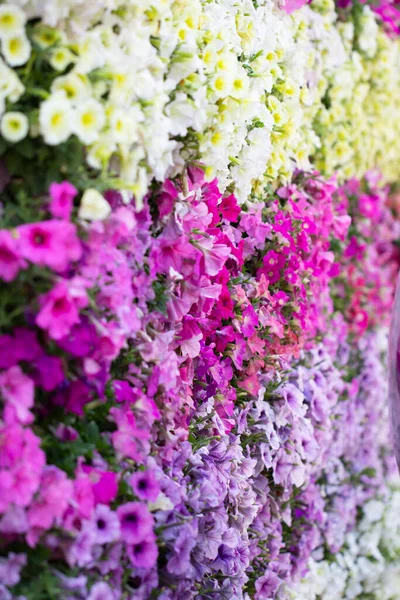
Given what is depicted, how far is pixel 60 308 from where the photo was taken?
4.05 ft

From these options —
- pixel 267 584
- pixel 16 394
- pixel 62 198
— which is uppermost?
pixel 62 198

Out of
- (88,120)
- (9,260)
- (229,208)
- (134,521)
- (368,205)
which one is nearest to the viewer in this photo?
(9,260)

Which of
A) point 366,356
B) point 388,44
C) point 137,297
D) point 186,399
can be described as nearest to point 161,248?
point 137,297

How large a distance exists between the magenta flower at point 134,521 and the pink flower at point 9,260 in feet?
1.49

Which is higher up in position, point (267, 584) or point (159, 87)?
point (159, 87)

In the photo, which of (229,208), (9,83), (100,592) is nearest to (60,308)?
(9,83)

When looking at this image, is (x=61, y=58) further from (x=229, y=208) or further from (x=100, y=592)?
(x=100, y=592)

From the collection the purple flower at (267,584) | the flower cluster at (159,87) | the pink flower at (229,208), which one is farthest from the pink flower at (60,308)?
the purple flower at (267,584)

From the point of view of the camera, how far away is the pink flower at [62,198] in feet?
4.07

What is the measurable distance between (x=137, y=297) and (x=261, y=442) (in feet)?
2.35

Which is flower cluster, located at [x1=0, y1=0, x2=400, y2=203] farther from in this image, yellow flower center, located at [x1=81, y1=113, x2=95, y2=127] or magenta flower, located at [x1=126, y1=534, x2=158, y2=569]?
magenta flower, located at [x1=126, y1=534, x2=158, y2=569]

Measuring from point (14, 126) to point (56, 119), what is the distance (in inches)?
2.5

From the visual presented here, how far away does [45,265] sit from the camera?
123 cm

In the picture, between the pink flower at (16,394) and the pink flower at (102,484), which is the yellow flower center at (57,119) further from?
the pink flower at (102,484)
